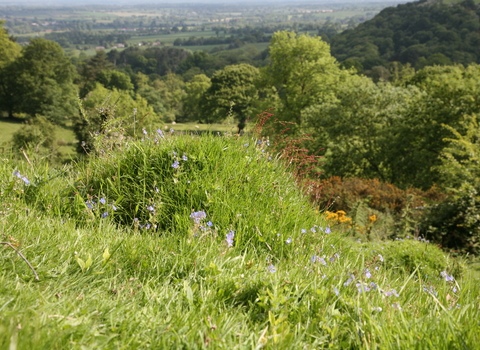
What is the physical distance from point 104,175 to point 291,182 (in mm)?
2193

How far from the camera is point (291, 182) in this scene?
15.0ft

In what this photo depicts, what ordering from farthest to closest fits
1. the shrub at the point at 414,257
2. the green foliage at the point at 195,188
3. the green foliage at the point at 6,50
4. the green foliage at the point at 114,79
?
the green foliage at the point at 114,79 < the green foliage at the point at 6,50 < the shrub at the point at 414,257 < the green foliage at the point at 195,188

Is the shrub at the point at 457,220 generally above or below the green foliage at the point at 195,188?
below

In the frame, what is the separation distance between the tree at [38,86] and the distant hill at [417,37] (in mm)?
66861

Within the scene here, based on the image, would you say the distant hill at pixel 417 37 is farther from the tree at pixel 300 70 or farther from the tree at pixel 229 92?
the tree at pixel 300 70

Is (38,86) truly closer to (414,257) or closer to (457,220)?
(457,220)

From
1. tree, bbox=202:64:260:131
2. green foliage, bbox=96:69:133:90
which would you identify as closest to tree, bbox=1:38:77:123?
green foliage, bbox=96:69:133:90

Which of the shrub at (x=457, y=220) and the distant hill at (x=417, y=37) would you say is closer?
the shrub at (x=457, y=220)

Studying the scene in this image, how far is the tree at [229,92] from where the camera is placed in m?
47.1

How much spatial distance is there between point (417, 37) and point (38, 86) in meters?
96.1

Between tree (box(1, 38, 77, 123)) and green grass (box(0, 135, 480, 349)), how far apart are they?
52.3 m

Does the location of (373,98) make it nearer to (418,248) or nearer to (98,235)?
(418,248)

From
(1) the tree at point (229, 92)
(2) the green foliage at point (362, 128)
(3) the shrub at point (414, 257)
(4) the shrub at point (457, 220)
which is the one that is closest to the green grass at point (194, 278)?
(3) the shrub at point (414, 257)

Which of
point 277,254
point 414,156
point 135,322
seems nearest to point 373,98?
point 414,156
